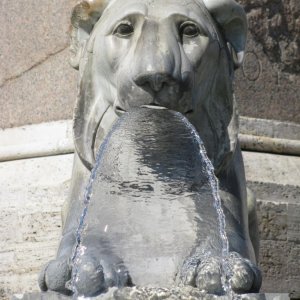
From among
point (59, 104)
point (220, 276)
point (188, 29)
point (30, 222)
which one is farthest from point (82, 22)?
point (59, 104)

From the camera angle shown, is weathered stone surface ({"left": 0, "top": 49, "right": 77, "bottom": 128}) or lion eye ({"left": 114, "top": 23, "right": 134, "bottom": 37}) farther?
weathered stone surface ({"left": 0, "top": 49, "right": 77, "bottom": 128})

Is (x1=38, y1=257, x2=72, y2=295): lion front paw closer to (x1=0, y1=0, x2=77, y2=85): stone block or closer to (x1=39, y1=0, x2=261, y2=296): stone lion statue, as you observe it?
(x1=39, y1=0, x2=261, y2=296): stone lion statue

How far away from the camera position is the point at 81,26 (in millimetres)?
4715

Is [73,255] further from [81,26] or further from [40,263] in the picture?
[40,263]

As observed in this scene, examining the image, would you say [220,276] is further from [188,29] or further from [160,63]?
[188,29]

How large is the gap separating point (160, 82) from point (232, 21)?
49 centimetres

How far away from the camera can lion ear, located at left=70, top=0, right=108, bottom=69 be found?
463cm

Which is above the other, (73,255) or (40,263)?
(73,255)

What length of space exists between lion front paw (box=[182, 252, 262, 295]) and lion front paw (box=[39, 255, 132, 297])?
0.19m

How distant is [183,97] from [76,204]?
0.51 m

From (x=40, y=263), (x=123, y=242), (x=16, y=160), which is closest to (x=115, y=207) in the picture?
(x=123, y=242)

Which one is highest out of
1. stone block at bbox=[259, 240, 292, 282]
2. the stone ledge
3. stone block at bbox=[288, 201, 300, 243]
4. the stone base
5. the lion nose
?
the lion nose

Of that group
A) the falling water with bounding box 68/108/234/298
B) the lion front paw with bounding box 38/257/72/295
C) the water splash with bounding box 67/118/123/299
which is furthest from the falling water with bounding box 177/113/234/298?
the lion front paw with bounding box 38/257/72/295

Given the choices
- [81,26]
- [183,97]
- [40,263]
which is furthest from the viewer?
[40,263]
